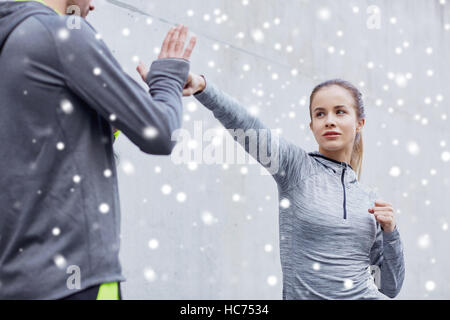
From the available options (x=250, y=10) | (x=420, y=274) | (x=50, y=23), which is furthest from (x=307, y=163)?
(x=420, y=274)

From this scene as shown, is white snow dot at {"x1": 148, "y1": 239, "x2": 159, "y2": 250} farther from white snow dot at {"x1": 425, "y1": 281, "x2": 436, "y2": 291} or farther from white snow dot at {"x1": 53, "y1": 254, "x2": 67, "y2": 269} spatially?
white snow dot at {"x1": 425, "y1": 281, "x2": 436, "y2": 291}

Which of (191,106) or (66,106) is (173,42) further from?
(191,106)

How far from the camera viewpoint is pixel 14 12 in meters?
0.82

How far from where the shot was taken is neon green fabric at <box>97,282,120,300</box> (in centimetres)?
79

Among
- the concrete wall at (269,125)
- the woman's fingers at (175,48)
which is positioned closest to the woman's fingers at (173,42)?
the woman's fingers at (175,48)

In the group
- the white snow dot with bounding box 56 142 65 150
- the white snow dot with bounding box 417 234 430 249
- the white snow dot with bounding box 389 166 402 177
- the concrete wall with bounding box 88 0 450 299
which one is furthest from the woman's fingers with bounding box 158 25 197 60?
the white snow dot with bounding box 417 234 430 249

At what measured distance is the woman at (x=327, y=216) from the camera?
1.31 metres

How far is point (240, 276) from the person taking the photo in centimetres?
252

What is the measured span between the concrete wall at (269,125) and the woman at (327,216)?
2.91 feet

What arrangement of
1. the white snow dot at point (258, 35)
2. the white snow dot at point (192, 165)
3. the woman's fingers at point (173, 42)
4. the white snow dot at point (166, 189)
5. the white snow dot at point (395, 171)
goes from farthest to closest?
the white snow dot at point (395, 171) → the white snow dot at point (258, 35) → the white snow dot at point (192, 165) → the white snow dot at point (166, 189) → the woman's fingers at point (173, 42)

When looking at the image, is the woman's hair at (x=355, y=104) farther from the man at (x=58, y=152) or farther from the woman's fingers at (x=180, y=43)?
the man at (x=58, y=152)

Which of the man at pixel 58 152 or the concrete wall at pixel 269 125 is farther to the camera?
the concrete wall at pixel 269 125
